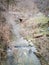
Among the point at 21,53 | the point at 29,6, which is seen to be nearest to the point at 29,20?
the point at 29,6

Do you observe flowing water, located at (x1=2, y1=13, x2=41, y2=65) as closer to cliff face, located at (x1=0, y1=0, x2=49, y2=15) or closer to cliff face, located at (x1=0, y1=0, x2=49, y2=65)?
cliff face, located at (x1=0, y1=0, x2=49, y2=65)

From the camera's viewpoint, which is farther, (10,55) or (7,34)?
(7,34)

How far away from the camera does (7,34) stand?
27.4 feet

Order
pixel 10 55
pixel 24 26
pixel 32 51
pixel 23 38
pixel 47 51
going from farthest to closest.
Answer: pixel 24 26, pixel 23 38, pixel 47 51, pixel 32 51, pixel 10 55

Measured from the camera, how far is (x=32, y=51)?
26.2ft

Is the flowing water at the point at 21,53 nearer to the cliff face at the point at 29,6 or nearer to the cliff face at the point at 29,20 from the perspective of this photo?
the cliff face at the point at 29,20

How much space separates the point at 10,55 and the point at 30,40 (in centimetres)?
197

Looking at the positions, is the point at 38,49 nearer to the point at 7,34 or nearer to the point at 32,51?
the point at 32,51

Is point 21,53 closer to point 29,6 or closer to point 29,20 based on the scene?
point 29,20

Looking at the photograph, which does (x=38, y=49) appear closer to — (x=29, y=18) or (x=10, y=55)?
(x=10, y=55)

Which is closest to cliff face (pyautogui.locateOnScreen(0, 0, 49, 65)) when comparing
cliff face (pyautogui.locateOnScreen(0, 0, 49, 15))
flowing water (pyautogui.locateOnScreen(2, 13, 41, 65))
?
cliff face (pyautogui.locateOnScreen(0, 0, 49, 15))

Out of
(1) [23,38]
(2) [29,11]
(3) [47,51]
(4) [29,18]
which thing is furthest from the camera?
(2) [29,11]

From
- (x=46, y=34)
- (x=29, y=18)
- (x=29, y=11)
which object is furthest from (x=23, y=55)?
(x=29, y=11)

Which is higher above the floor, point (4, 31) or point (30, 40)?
point (4, 31)
